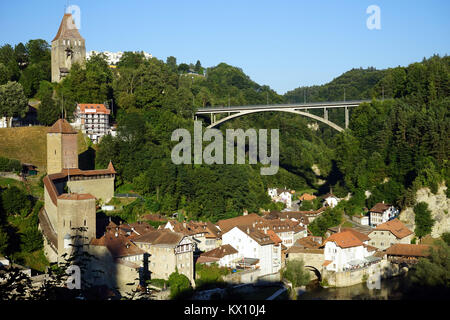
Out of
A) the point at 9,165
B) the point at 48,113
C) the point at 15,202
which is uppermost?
the point at 48,113

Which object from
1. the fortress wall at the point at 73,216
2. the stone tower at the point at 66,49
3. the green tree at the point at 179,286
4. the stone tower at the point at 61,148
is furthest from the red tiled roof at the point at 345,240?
the stone tower at the point at 66,49

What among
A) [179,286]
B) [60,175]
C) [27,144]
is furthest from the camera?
[27,144]

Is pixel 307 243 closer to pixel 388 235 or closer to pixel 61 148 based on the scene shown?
pixel 388 235

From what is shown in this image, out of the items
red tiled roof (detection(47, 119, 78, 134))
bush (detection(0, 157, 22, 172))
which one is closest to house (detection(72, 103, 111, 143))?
bush (detection(0, 157, 22, 172))

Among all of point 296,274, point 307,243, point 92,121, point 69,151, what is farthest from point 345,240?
point 92,121

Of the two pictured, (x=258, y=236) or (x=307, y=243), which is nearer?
(x=258, y=236)

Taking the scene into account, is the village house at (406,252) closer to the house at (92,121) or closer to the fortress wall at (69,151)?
the fortress wall at (69,151)
